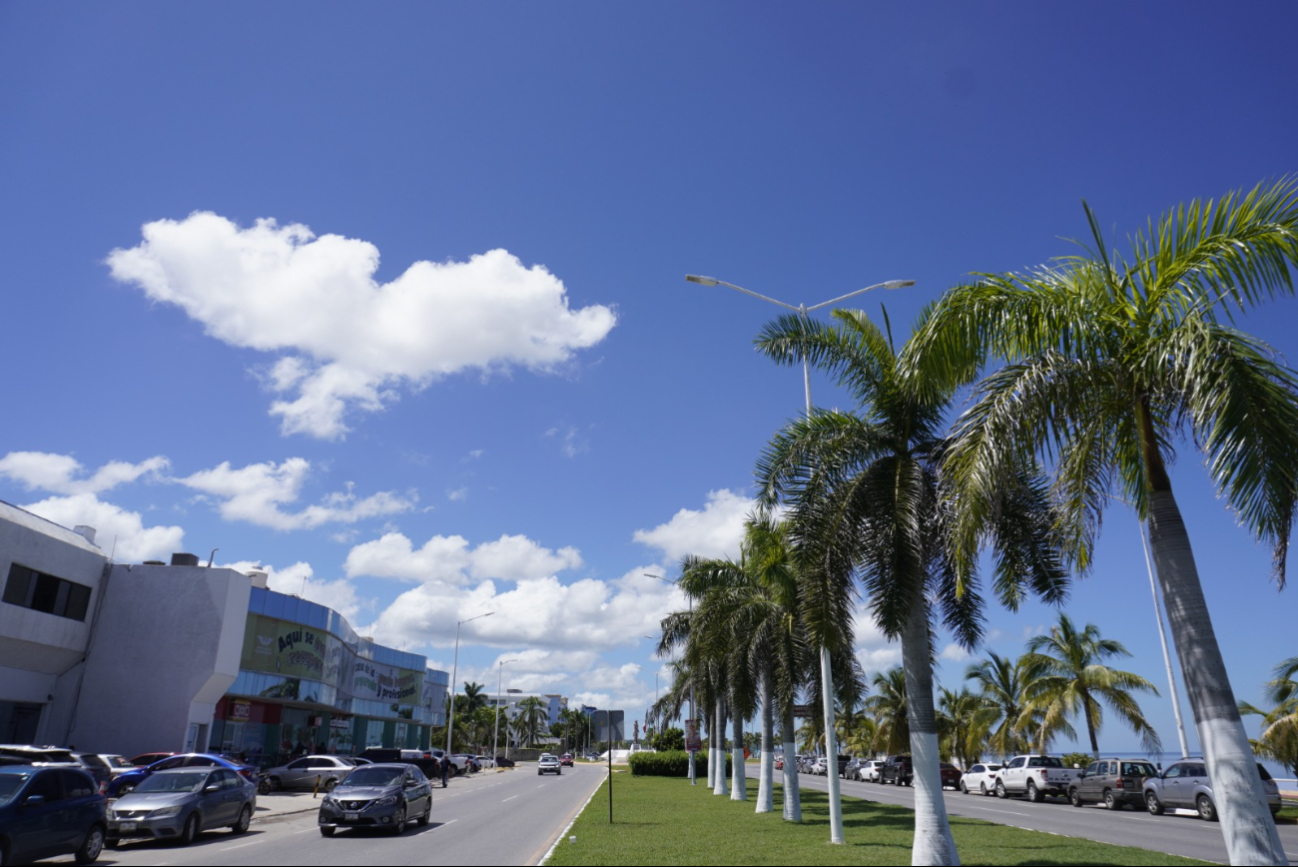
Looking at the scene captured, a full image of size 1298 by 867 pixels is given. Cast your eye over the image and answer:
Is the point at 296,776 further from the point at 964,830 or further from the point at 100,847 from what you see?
the point at 964,830

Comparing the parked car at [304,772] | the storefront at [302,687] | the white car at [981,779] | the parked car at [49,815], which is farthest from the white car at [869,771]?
the parked car at [49,815]

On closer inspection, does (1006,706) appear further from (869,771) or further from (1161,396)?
(1161,396)

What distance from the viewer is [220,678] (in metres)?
34.6

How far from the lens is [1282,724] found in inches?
1288

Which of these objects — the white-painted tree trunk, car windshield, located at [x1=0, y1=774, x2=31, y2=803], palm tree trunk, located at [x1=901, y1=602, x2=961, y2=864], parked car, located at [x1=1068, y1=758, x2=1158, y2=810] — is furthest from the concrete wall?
parked car, located at [x1=1068, y1=758, x2=1158, y2=810]

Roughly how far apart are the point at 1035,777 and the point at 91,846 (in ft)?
109

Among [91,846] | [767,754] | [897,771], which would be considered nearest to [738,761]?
[767,754]

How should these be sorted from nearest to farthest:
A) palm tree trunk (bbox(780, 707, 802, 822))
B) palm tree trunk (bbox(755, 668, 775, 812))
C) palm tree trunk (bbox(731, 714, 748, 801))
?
1. palm tree trunk (bbox(780, 707, 802, 822))
2. palm tree trunk (bbox(755, 668, 775, 812))
3. palm tree trunk (bbox(731, 714, 748, 801))

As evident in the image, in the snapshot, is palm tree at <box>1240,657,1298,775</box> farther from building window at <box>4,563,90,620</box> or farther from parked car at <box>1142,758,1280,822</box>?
building window at <box>4,563,90,620</box>

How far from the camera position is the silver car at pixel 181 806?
15.4 metres

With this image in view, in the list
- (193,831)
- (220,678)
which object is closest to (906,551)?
(193,831)

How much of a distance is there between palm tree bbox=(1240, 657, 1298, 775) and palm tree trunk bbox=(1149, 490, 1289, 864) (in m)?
31.2

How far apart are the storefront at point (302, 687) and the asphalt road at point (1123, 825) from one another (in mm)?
32901

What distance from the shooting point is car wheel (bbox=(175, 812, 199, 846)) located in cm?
1590
